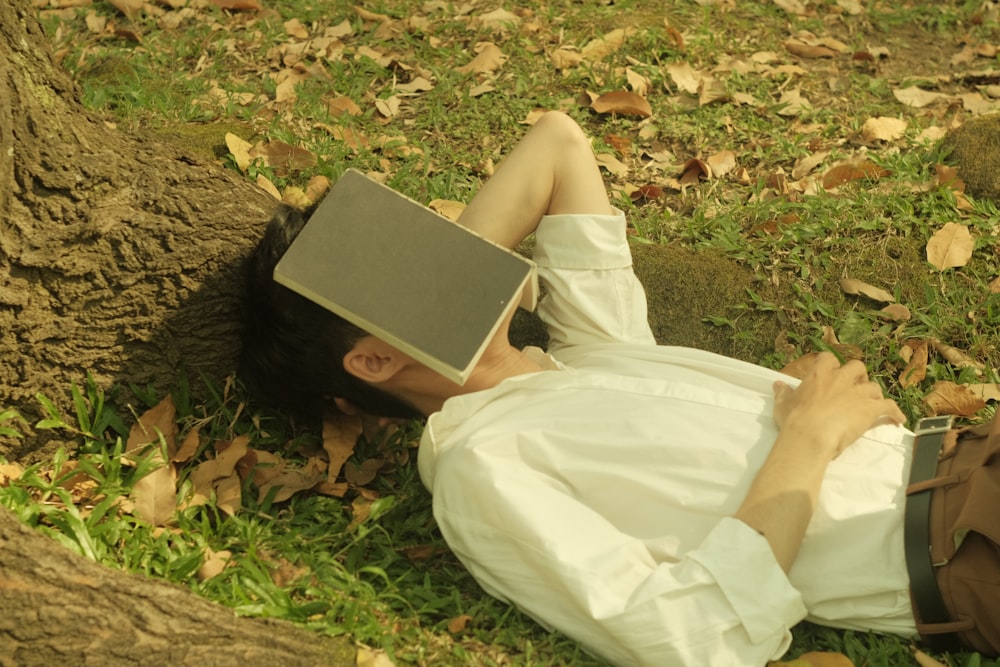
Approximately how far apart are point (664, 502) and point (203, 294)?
1.26m

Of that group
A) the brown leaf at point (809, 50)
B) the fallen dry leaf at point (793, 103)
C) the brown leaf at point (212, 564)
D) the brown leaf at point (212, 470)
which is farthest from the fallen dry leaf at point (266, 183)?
the brown leaf at point (809, 50)

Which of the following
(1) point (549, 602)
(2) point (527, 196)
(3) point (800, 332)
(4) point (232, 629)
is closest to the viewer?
(4) point (232, 629)

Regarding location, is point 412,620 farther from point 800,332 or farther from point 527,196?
point 800,332

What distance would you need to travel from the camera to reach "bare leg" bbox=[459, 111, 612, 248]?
271cm

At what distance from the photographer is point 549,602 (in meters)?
2.13

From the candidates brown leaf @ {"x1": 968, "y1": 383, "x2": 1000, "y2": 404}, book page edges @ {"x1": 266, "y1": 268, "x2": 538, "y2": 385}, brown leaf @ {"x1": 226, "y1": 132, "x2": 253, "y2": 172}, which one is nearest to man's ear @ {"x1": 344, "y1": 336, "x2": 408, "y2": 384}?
book page edges @ {"x1": 266, "y1": 268, "x2": 538, "y2": 385}

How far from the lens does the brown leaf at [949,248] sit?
3.25 m

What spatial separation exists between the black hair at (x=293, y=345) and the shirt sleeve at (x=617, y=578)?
18.4 inches

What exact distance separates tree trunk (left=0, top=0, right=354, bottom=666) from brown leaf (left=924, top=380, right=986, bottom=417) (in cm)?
179

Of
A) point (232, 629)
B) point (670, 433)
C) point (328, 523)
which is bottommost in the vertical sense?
point (328, 523)

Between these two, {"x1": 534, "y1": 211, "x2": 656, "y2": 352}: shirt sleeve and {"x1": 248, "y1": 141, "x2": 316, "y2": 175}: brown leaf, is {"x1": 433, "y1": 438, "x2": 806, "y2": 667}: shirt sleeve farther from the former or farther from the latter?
{"x1": 248, "y1": 141, "x2": 316, "y2": 175}: brown leaf

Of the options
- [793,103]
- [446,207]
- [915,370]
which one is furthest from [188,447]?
[793,103]

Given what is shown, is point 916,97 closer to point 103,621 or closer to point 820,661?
point 820,661

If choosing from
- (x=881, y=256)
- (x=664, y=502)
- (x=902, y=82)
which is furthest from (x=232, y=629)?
(x=902, y=82)
